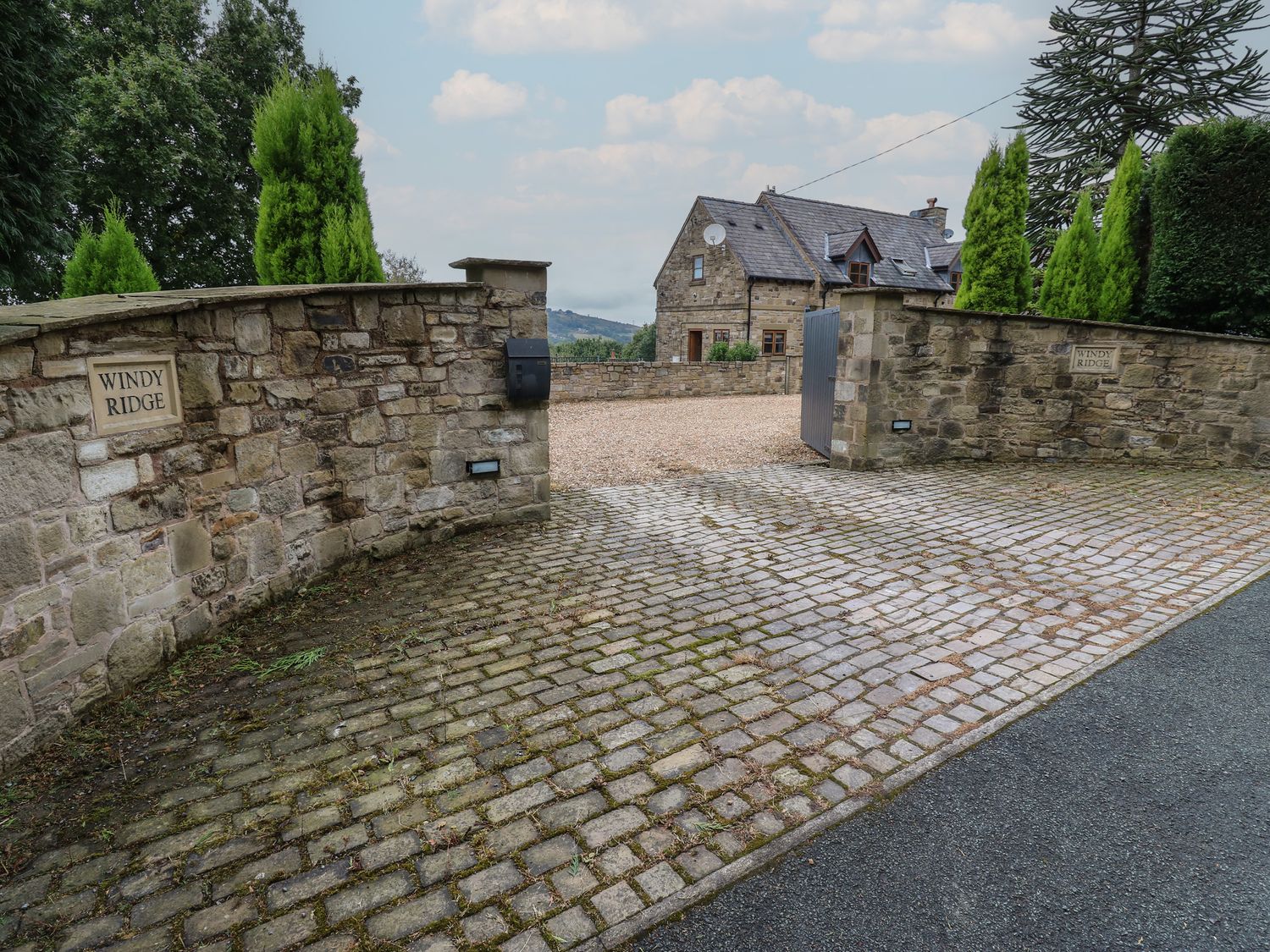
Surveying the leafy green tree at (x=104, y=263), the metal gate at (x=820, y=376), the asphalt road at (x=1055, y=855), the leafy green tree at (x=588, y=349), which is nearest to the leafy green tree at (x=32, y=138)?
the leafy green tree at (x=104, y=263)

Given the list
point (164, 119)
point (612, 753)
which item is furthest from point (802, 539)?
point (164, 119)

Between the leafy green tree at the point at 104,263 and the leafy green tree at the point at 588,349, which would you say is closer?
the leafy green tree at the point at 104,263

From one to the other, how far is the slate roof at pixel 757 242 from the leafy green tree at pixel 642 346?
23.1 meters

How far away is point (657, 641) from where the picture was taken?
3871mm

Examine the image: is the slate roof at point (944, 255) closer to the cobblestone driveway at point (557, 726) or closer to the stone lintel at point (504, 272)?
the cobblestone driveway at point (557, 726)

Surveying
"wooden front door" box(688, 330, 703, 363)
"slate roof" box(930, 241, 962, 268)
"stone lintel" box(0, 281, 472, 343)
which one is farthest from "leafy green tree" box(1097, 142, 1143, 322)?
"slate roof" box(930, 241, 962, 268)

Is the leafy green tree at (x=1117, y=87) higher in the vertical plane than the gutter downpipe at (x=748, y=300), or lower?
higher

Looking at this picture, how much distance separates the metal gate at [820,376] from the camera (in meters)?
9.08

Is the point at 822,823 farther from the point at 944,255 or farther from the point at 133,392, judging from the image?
the point at 944,255

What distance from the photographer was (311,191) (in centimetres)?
625

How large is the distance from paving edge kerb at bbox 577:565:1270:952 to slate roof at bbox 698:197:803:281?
85.4ft

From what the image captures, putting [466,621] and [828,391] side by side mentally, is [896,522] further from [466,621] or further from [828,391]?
[466,621]

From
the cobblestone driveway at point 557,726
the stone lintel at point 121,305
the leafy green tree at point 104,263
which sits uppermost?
the leafy green tree at point 104,263

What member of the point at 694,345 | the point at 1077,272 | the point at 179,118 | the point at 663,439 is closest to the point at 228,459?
the point at 663,439
